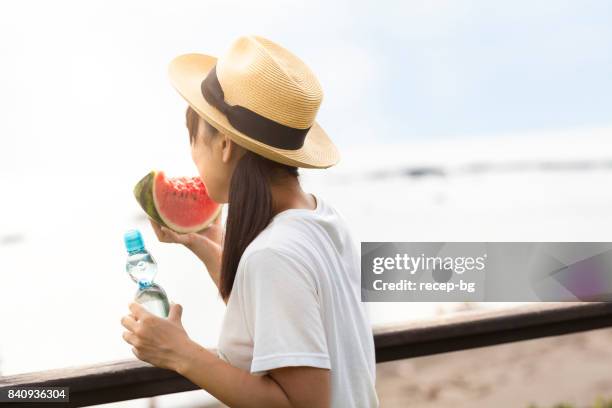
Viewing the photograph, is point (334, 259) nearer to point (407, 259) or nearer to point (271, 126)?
point (271, 126)

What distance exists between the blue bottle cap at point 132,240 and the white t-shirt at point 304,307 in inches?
9.2

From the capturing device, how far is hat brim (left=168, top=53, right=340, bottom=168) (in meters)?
1.59

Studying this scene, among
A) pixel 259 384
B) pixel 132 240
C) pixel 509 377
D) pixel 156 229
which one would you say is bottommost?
pixel 509 377

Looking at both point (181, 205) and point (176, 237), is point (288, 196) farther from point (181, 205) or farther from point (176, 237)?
point (181, 205)

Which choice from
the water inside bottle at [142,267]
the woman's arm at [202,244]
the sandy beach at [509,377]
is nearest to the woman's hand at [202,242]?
the woman's arm at [202,244]

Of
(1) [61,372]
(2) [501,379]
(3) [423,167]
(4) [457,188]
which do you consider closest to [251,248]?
(1) [61,372]

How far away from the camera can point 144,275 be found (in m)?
1.67

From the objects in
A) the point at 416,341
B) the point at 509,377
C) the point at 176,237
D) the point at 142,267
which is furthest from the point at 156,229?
the point at 509,377

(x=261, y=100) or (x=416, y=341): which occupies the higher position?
Result: (x=261, y=100)

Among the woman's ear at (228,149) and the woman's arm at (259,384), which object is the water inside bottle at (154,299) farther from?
the woman's ear at (228,149)

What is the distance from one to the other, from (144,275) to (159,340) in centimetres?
20

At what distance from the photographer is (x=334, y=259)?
1.63 meters

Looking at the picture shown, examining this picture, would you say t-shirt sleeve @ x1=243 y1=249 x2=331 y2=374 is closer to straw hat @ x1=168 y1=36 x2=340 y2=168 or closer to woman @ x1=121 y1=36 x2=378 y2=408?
woman @ x1=121 y1=36 x2=378 y2=408

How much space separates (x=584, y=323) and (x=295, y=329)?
179cm
